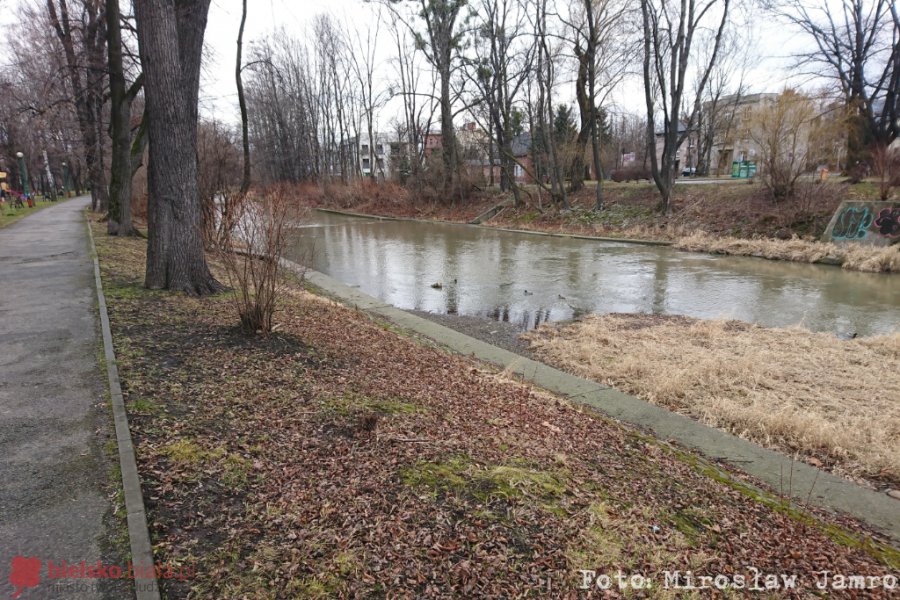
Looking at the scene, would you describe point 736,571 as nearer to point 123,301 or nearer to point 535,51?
point 123,301

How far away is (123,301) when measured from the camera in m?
6.85

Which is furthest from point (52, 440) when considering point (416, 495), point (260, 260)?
point (260, 260)

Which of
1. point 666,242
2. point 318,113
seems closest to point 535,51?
point 666,242

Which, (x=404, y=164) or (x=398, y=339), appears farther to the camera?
(x=404, y=164)

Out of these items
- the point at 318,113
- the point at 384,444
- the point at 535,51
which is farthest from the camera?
the point at 318,113

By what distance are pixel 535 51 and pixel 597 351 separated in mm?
22514

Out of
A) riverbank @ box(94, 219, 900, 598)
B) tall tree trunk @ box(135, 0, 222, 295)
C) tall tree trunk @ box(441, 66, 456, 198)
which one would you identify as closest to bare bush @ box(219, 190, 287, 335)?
riverbank @ box(94, 219, 900, 598)

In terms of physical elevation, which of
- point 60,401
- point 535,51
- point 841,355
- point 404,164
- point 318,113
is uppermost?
point 318,113

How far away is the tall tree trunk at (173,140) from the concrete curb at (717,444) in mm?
3966

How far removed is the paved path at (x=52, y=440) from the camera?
2.32m

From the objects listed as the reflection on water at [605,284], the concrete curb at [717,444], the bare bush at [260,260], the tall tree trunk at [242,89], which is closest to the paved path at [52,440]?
the bare bush at [260,260]

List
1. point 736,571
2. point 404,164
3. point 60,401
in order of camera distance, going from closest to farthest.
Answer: point 736,571, point 60,401, point 404,164

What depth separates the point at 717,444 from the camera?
4.20 meters

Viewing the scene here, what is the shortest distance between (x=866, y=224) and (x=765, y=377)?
44.5 feet
